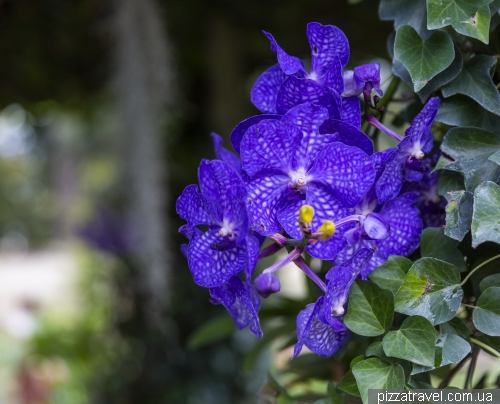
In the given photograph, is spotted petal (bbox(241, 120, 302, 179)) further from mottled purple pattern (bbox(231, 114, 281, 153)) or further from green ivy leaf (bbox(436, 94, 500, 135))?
green ivy leaf (bbox(436, 94, 500, 135))

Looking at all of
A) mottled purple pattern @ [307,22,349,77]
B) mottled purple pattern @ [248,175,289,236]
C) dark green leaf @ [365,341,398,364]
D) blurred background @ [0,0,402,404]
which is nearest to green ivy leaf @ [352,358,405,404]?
dark green leaf @ [365,341,398,364]

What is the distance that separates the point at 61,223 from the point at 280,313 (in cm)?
1055

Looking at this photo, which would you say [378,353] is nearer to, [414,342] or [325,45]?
[414,342]

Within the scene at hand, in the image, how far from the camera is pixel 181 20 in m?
1.40

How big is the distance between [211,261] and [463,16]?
0.81ft

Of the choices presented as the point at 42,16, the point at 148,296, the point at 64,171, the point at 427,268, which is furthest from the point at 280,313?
the point at 64,171

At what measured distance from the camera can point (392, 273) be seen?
13.1 inches

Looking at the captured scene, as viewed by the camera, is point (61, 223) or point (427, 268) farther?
point (61, 223)

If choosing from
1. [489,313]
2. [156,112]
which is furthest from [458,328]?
[156,112]

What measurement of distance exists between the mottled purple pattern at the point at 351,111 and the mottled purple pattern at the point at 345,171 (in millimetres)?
40

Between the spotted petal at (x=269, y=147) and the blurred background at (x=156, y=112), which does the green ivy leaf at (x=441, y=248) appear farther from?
the blurred background at (x=156, y=112)

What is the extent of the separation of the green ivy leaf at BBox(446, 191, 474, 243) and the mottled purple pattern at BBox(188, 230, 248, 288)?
14cm

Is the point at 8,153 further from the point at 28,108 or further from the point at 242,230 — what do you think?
the point at 242,230

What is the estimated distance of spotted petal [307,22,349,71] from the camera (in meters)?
0.36
